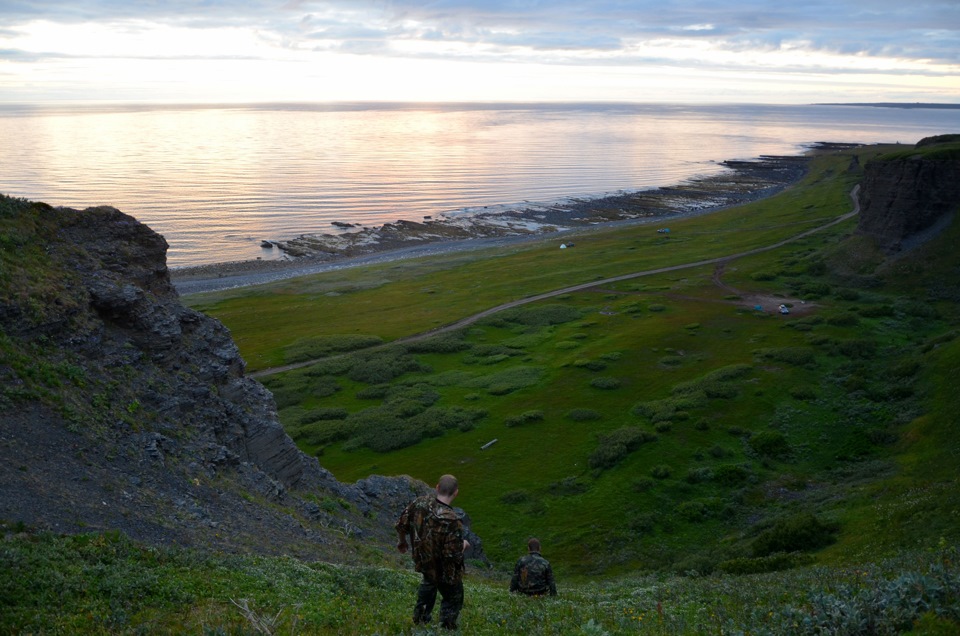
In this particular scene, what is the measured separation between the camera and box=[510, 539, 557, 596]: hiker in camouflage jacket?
1809cm

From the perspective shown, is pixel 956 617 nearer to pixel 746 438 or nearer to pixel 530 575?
pixel 530 575

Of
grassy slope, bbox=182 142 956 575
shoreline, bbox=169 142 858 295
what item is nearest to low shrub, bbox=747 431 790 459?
grassy slope, bbox=182 142 956 575

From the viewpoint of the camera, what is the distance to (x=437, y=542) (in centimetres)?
1251

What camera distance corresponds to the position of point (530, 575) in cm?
1812

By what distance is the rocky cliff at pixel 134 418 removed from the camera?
20156mm

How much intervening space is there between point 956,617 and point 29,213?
33137 millimetres

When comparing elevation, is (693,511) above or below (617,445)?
below

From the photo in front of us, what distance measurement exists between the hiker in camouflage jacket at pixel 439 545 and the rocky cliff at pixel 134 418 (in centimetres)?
971

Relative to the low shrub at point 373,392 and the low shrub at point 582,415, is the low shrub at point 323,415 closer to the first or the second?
the low shrub at point 373,392

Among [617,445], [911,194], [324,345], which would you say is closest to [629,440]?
[617,445]

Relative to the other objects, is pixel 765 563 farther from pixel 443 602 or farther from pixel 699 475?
pixel 443 602

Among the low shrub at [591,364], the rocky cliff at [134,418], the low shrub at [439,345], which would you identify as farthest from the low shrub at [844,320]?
the rocky cliff at [134,418]

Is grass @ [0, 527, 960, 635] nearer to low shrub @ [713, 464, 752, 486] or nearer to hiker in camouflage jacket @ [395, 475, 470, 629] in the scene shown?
hiker in camouflage jacket @ [395, 475, 470, 629]

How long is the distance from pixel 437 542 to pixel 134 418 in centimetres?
1737
